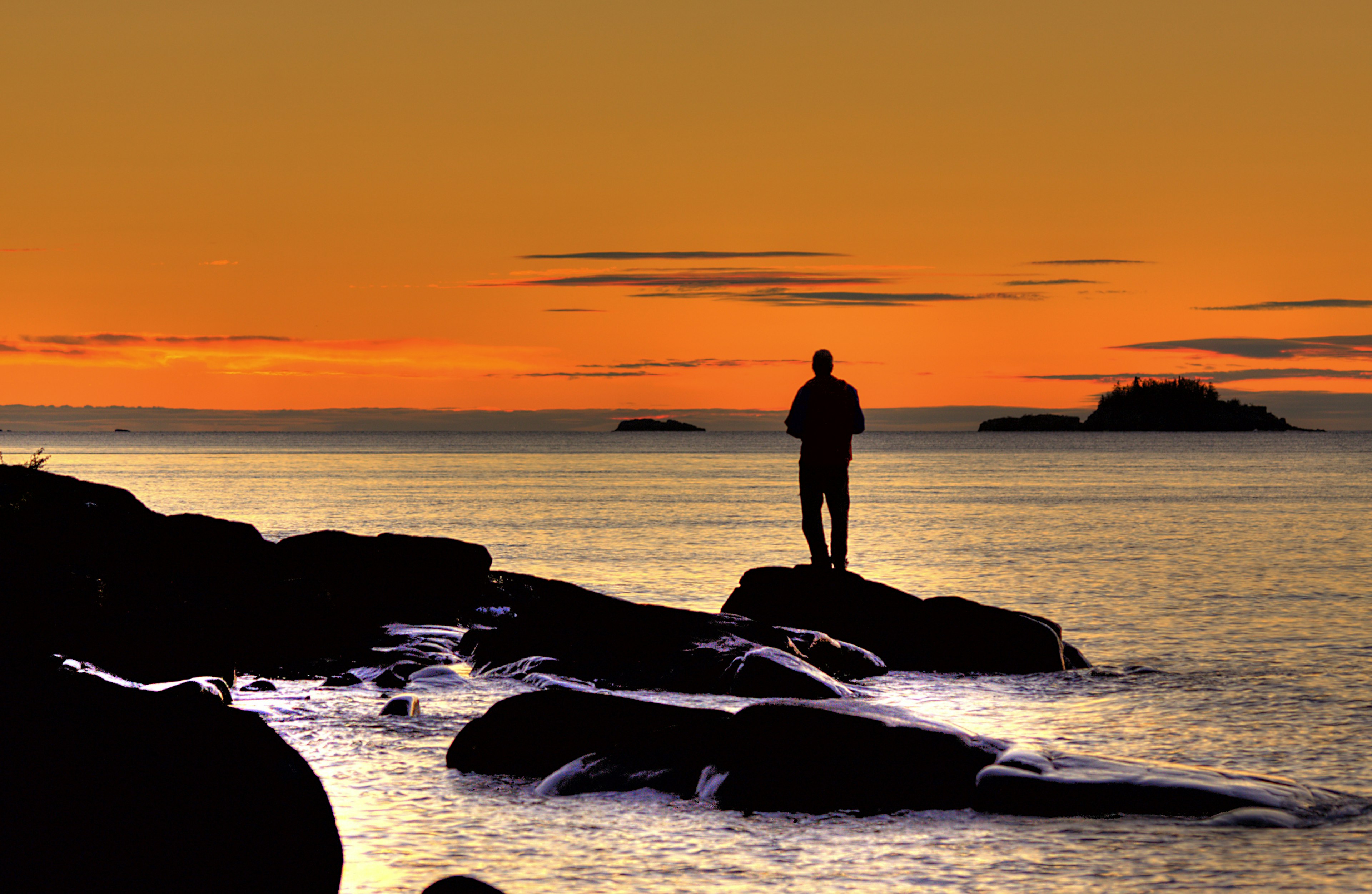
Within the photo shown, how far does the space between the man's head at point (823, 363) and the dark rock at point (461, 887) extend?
10.0 meters

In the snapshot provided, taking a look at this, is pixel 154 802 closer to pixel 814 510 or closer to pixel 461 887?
pixel 461 887

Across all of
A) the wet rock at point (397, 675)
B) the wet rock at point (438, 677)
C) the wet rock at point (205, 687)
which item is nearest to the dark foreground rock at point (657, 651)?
the wet rock at point (438, 677)

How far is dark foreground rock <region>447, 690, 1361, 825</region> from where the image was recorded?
768cm

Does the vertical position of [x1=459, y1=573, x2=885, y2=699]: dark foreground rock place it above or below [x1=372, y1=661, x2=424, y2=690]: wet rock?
above

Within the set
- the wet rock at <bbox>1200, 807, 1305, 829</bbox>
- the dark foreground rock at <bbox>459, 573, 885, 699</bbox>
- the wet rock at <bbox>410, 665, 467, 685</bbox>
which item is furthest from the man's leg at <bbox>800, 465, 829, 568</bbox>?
the wet rock at <bbox>1200, 807, 1305, 829</bbox>

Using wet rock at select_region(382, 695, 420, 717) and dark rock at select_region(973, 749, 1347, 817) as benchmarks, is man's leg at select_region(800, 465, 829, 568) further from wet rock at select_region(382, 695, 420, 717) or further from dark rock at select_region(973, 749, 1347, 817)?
dark rock at select_region(973, 749, 1347, 817)

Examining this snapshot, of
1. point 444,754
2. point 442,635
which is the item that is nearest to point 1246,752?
point 444,754

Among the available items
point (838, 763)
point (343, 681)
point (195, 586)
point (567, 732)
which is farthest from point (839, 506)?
point (195, 586)

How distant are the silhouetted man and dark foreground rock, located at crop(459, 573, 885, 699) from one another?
1.76 m

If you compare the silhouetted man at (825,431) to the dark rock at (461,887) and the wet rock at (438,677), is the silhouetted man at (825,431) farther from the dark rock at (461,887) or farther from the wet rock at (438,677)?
the dark rock at (461,887)

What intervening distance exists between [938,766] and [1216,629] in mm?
10110

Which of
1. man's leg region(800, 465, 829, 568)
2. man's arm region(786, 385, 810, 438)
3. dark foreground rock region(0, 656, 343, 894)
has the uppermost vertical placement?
man's arm region(786, 385, 810, 438)

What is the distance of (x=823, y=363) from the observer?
1489 cm

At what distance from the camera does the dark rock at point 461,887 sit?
5465 millimetres
